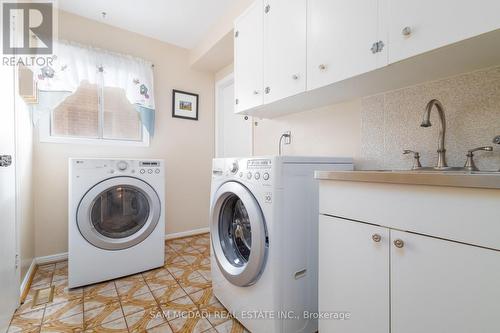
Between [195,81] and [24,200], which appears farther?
[195,81]

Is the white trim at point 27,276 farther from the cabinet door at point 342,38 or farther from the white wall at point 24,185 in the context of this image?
the cabinet door at point 342,38

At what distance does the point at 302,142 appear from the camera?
1.79 m

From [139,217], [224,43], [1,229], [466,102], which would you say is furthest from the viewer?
[224,43]

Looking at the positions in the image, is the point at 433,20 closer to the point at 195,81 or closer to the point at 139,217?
the point at 139,217

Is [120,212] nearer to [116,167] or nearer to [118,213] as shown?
[118,213]

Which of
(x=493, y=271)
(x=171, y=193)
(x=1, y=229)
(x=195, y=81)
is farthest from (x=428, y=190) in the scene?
(x=195, y=81)

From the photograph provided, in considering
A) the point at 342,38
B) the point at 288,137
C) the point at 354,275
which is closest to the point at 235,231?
the point at 354,275

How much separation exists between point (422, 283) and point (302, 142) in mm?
1245

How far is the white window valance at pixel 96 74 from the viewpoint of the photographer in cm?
199

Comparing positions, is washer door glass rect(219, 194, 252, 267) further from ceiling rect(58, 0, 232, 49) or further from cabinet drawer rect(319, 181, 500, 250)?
ceiling rect(58, 0, 232, 49)

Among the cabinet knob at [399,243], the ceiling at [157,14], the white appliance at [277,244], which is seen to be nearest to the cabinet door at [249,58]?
the ceiling at [157,14]

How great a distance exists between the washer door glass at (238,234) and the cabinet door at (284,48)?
2.30ft

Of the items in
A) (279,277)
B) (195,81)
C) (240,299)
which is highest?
(195,81)

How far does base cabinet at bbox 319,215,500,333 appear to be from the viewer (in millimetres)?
584
